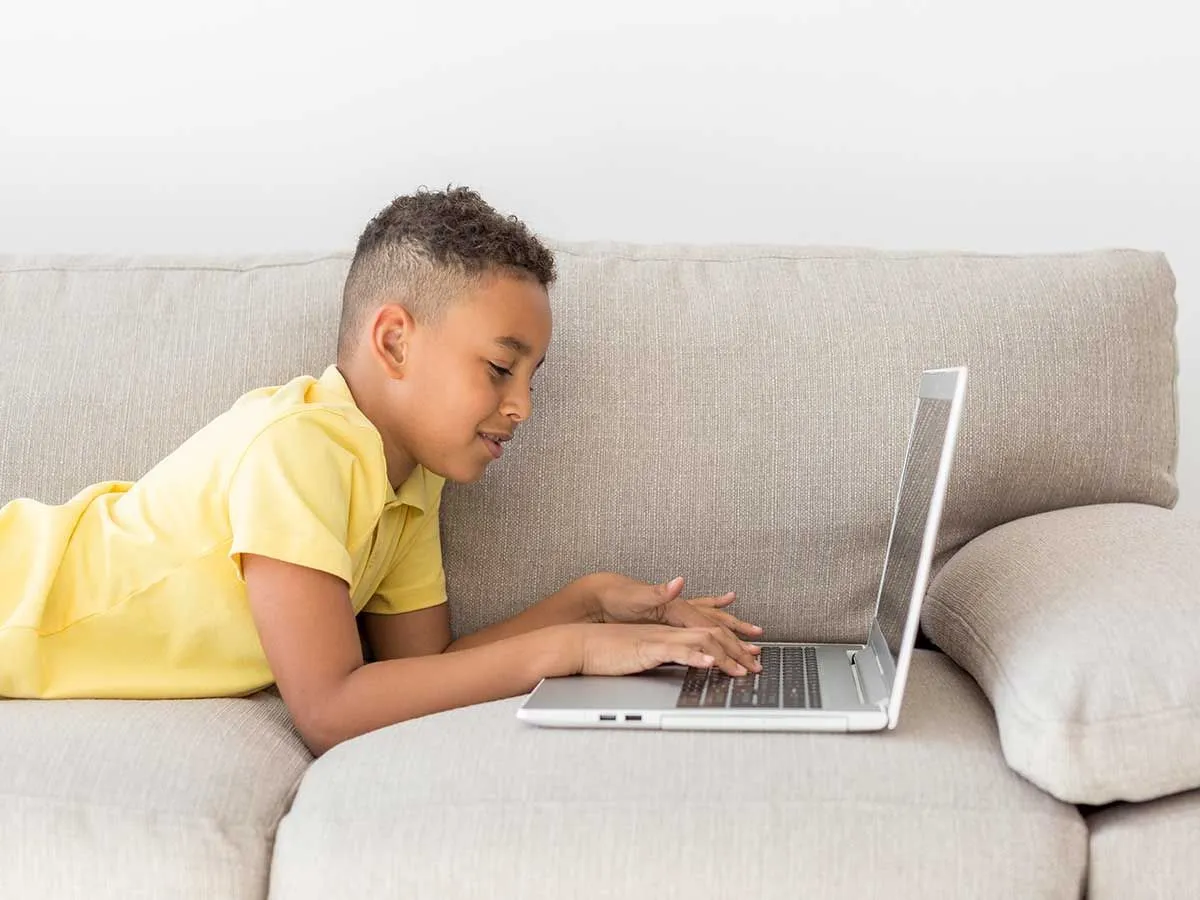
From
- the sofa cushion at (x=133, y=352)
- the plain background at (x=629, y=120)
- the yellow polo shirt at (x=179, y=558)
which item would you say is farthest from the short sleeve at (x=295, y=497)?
the plain background at (x=629, y=120)

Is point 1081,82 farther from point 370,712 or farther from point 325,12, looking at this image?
point 370,712

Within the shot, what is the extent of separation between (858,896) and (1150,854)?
0.24 m

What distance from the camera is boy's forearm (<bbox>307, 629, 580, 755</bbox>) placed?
1.27 metres

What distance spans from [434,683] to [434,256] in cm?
48

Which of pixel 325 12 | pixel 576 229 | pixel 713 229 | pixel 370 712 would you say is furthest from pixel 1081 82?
pixel 370 712

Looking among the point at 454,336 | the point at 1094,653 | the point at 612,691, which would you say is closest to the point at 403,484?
the point at 454,336

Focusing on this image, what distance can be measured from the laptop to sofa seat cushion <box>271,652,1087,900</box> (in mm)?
32

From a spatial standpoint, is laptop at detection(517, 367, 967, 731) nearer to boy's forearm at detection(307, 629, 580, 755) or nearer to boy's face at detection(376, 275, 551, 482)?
boy's forearm at detection(307, 629, 580, 755)

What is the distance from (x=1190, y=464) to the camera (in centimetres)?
222

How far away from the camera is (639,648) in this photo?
1.30 meters

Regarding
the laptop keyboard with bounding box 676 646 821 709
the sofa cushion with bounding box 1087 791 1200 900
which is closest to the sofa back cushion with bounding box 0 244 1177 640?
the laptop keyboard with bounding box 676 646 821 709

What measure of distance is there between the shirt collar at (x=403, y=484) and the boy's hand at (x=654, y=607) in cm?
23

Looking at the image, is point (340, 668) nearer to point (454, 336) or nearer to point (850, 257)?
point (454, 336)

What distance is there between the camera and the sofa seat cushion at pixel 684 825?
1010 millimetres
